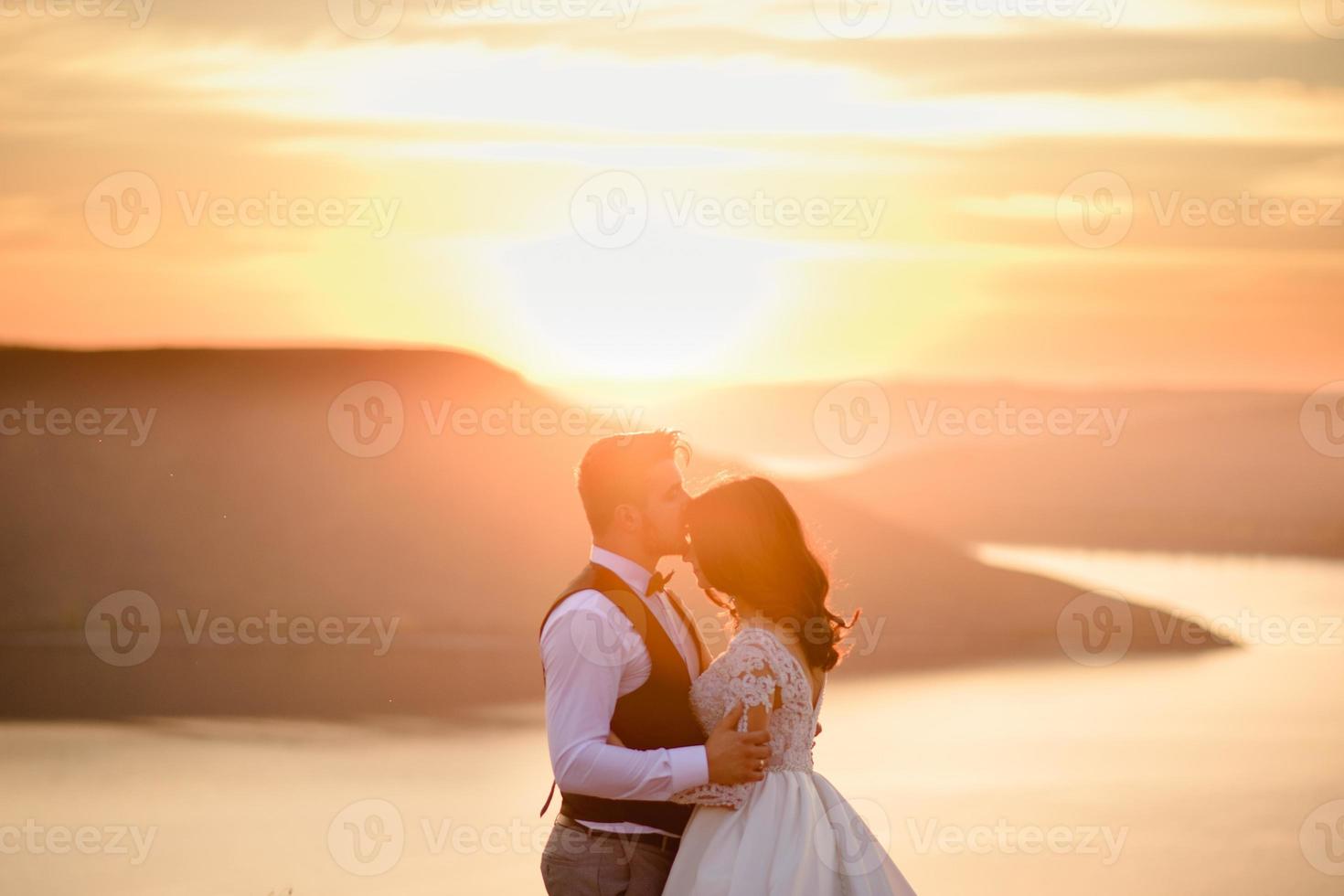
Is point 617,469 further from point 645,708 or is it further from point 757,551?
point 645,708

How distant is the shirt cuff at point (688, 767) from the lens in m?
5.54

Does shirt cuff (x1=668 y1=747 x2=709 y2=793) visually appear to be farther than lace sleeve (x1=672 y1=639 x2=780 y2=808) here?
No

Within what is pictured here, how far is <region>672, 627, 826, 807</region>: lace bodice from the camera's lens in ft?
18.7

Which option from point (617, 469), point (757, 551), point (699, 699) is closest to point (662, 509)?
point (617, 469)

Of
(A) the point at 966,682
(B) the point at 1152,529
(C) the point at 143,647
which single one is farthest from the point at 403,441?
(B) the point at 1152,529

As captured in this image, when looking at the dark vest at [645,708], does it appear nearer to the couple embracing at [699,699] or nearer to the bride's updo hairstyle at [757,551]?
the couple embracing at [699,699]

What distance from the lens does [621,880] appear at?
5.73 m

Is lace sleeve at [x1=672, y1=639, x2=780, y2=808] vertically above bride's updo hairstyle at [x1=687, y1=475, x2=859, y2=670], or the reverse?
bride's updo hairstyle at [x1=687, y1=475, x2=859, y2=670]

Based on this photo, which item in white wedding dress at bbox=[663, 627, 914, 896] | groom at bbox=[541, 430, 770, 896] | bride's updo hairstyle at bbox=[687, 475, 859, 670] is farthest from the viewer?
bride's updo hairstyle at bbox=[687, 475, 859, 670]

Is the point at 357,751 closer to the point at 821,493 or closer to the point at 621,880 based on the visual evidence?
the point at 621,880

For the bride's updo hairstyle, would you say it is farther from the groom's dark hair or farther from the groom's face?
the groom's dark hair

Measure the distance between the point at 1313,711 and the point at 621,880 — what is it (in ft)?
61.1

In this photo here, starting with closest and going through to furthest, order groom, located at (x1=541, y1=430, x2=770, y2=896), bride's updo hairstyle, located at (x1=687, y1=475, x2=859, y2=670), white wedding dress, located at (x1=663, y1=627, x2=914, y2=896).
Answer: groom, located at (x1=541, y1=430, x2=770, y2=896), white wedding dress, located at (x1=663, y1=627, x2=914, y2=896), bride's updo hairstyle, located at (x1=687, y1=475, x2=859, y2=670)

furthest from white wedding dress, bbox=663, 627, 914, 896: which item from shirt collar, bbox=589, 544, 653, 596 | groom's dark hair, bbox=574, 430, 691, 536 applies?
groom's dark hair, bbox=574, 430, 691, 536
